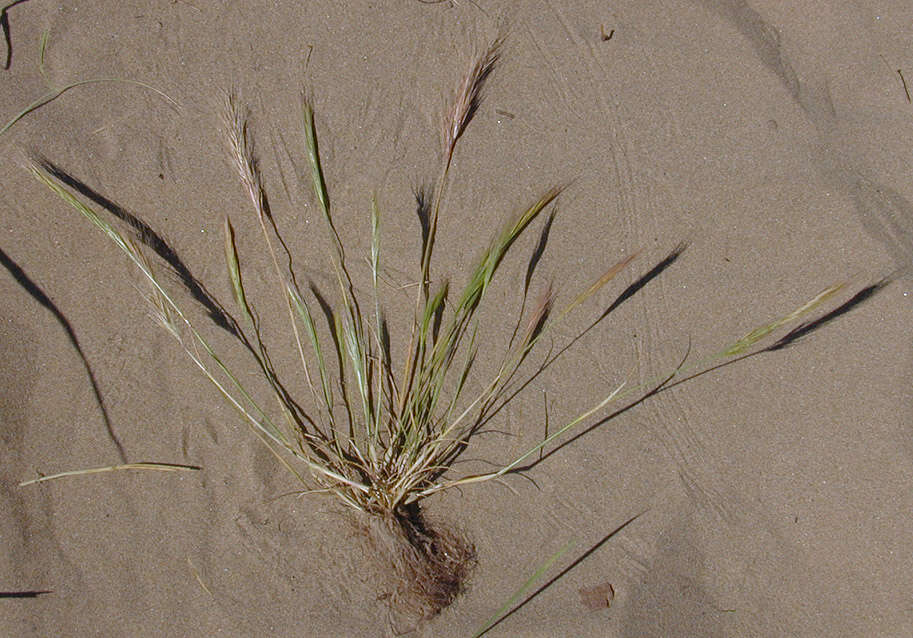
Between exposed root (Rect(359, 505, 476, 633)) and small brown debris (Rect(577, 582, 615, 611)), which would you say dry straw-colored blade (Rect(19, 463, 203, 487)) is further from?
small brown debris (Rect(577, 582, 615, 611))

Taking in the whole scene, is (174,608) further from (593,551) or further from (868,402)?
(868,402)

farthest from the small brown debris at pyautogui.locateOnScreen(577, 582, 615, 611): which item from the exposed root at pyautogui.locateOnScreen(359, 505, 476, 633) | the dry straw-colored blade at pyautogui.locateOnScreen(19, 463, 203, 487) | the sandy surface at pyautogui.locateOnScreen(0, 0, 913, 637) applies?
the dry straw-colored blade at pyautogui.locateOnScreen(19, 463, 203, 487)

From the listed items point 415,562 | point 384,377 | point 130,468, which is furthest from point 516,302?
point 130,468

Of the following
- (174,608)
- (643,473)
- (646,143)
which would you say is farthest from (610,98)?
(174,608)

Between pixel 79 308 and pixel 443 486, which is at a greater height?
pixel 79 308

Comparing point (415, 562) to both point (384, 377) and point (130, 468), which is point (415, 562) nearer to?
point (384, 377)
